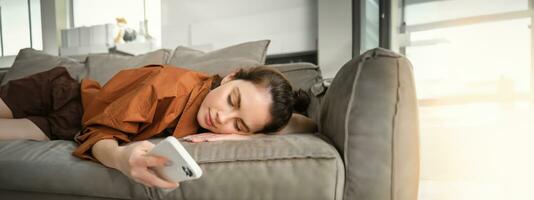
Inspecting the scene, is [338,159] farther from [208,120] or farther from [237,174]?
[208,120]

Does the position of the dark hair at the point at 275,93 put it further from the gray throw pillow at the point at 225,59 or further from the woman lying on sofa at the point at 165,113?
the gray throw pillow at the point at 225,59

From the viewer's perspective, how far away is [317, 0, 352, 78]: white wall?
2.34m

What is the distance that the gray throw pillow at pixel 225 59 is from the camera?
1469 mm

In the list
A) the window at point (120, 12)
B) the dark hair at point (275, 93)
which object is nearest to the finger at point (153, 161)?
the dark hair at point (275, 93)

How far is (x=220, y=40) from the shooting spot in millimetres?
2869

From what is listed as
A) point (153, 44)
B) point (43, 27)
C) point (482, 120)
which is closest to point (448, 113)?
point (482, 120)

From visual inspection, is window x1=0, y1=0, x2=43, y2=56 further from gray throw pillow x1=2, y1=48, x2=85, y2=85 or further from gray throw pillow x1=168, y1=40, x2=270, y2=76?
gray throw pillow x1=168, y1=40, x2=270, y2=76

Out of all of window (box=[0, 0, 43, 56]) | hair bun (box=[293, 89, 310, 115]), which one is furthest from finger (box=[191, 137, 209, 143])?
window (box=[0, 0, 43, 56])

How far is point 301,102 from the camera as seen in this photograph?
4.17 ft

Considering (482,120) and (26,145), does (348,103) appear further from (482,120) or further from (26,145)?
(482,120)

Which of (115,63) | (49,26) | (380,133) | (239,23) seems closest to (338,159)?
(380,133)

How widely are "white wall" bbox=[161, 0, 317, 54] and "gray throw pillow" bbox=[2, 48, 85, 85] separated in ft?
3.48

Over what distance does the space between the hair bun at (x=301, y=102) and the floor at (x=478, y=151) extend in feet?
2.75

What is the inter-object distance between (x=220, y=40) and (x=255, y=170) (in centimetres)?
222
